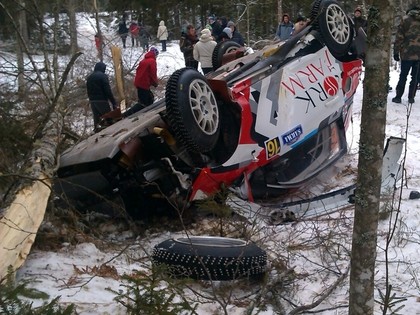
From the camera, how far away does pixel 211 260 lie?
4199 mm

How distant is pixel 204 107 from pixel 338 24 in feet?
→ 7.85

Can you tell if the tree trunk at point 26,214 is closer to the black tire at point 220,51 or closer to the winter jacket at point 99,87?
the black tire at point 220,51

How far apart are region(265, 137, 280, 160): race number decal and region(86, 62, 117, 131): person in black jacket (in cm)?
358

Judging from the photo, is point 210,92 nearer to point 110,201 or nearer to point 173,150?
point 173,150

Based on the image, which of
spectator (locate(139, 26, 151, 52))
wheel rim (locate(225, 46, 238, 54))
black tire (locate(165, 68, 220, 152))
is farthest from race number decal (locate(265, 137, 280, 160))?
spectator (locate(139, 26, 151, 52))

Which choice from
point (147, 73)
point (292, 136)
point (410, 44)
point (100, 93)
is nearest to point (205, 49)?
point (147, 73)

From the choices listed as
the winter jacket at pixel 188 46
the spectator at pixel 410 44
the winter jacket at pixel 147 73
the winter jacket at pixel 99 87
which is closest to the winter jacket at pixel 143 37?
the winter jacket at pixel 188 46

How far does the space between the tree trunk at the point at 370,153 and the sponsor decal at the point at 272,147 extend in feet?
8.12

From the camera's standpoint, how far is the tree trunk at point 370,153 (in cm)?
297

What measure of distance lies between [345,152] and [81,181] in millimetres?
3475

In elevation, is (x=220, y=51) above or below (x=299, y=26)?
below

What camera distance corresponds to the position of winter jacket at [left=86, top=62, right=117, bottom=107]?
28.2 ft

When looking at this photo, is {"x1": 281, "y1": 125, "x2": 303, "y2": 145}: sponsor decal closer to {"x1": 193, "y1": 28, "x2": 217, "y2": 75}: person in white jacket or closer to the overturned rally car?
the overturned rally car

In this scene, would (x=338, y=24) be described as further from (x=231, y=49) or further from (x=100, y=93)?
(x=100, y=93)
